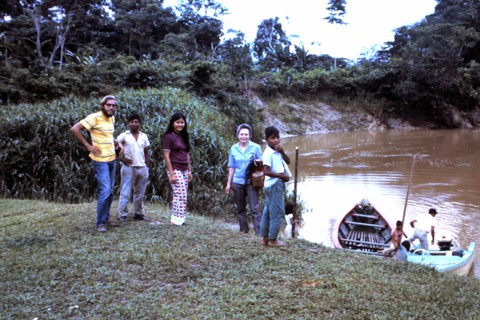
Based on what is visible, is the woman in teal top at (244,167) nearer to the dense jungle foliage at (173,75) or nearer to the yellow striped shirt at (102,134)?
the yellow striped shirt at (102,134)

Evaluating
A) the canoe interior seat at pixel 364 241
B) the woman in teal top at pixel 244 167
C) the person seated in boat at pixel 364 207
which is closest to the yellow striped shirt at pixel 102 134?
the woman in teal top at pixel 244 167

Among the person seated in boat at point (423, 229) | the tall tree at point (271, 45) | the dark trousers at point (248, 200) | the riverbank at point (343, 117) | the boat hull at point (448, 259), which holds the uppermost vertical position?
the tall tree at point (271, 45)

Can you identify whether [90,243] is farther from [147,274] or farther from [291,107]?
[291,107]

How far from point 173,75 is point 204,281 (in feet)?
44.9

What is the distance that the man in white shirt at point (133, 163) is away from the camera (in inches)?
217

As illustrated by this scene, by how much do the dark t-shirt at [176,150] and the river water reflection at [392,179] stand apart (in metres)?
3.61

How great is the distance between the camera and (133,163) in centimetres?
554

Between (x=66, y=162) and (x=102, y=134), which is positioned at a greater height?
(x=102, y=134)

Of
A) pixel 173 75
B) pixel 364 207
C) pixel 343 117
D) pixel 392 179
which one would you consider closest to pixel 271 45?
pixel 343 117

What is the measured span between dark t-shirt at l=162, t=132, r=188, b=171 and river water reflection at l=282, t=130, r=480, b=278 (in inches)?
142

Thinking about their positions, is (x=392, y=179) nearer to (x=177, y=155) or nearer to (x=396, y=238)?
(x=396, y=238)

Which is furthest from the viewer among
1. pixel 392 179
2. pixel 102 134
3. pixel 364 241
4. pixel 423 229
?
pixel 392 179

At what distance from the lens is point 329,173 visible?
15609 millimetres

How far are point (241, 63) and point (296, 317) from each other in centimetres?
2438
